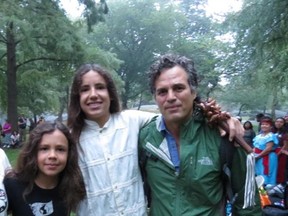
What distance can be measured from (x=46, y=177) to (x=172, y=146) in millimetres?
904

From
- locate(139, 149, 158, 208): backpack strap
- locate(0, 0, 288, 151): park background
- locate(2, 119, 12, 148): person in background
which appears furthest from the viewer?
locate(2, 119, 12, 148): person in background

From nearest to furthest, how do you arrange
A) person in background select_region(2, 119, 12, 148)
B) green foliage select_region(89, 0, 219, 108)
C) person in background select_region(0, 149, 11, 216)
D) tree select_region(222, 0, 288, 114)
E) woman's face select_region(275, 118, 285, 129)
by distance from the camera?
1. person in background select_region(0, 149, 11, 216)
2. woman's face select_region(275, 118, 285, 129)
3. tree select_region(222, 0, 288, 114)
4. person in background select_region(2, 119, 12, 148)
5. green foliage select_region(89, 0, 219, 108)

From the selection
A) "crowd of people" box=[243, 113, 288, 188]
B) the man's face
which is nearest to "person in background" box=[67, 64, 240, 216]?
the man's face

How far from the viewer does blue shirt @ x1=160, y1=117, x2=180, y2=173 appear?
7.49 ft

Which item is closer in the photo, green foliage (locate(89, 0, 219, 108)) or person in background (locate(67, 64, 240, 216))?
person in background (locate(67, 64, 240, 216))

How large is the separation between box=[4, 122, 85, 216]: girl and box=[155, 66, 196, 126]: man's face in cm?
69

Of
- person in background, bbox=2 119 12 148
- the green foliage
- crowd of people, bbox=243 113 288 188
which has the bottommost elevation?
person in background, bbox=2 119 12 148

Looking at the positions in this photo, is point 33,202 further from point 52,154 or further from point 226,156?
point 226,156

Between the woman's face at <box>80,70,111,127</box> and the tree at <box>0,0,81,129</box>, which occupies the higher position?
the tree at <box>0,0,81,129</box>

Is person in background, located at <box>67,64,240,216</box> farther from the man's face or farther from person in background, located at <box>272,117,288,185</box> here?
person in background, located at <box>272,117,288,185</box>

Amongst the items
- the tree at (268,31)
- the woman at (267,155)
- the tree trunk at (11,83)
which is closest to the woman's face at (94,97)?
the woman at (267,155)

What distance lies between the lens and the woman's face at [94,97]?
259 centimetres

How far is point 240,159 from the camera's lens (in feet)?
7.18

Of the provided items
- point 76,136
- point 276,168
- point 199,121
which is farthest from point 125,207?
point 276,168
